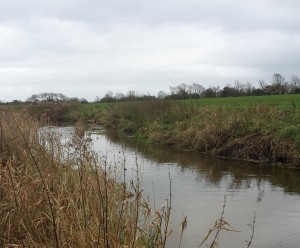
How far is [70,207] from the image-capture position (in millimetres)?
4410

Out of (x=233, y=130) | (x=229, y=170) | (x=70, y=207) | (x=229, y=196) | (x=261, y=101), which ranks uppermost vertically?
(x=261, y=101)

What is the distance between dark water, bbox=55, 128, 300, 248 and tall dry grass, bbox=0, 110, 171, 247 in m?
0.56

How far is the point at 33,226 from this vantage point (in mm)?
4324

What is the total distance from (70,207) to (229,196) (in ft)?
17.4

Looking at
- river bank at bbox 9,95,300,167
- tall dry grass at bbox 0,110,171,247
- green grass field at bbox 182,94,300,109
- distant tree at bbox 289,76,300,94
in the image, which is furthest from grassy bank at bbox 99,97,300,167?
distant tree at bbox 289,76,300,94

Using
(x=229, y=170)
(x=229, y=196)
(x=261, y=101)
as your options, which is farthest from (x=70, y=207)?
(x=261, y=101)

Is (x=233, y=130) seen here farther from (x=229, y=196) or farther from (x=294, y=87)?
(x=294, y=87)

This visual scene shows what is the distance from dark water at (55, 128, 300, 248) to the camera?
21.4 ft

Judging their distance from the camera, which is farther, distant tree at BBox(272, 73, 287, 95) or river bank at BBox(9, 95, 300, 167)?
distant tree at BBox(272, 73, 287, 95)

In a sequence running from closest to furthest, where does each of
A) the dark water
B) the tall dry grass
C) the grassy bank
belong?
the tall dry grass
the dark water
the grassy bank

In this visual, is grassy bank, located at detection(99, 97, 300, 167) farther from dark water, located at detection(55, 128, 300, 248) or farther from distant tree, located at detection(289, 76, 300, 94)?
distant tree, located at detection(289, 76, 300, 94)

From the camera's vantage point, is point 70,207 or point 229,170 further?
point 229,170

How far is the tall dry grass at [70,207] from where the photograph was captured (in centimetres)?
327

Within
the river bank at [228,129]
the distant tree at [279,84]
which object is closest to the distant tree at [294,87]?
the distant tree at [279,84]
